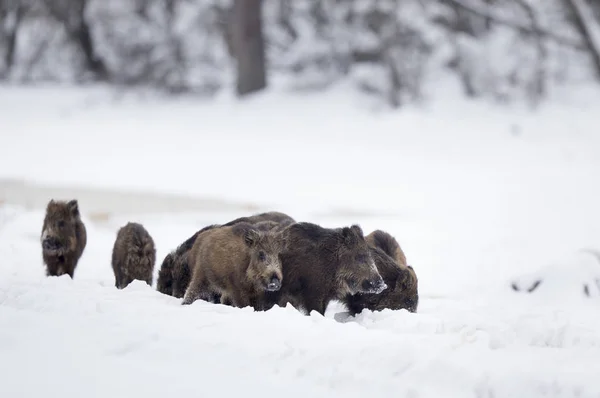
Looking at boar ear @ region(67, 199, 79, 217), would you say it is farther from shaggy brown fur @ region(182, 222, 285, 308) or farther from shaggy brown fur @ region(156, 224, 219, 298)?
shaggy brown fur @ region(182, 222, 285, 308)

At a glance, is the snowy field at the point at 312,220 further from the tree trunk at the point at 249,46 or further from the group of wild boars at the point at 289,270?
the tree trunk at the point at 249,46

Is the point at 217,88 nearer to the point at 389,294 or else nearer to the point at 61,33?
the point at 61,33

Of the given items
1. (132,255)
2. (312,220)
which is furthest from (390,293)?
(312,220)

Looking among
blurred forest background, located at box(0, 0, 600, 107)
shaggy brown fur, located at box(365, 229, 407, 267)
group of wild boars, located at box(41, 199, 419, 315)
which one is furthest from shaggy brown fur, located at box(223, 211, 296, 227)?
blurred forest background, located at box(0, 0, 600, 107)

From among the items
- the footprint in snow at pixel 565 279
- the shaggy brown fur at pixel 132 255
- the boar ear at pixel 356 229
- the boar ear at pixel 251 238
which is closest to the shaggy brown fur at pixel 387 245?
the boar ear at pixel 356 229

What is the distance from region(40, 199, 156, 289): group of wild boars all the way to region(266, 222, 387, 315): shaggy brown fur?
5.45 feet

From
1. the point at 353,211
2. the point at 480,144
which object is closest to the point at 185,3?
the point at 480,144

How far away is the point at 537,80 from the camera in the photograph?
25.5m

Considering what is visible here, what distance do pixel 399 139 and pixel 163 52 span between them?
327 inches

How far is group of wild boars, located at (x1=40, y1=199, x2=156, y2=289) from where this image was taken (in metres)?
9.24

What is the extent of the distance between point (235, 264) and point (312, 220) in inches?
298

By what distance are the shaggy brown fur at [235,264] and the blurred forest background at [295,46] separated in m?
17.2

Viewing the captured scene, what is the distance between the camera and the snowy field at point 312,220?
6.04 m

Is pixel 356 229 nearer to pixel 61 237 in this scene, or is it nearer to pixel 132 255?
pixel 132 255
